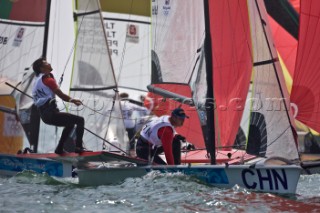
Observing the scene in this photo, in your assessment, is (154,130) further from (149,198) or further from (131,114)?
(131,114)

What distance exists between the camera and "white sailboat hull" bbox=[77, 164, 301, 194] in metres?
8.56

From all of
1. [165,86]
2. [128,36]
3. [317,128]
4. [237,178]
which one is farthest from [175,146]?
[128,36]

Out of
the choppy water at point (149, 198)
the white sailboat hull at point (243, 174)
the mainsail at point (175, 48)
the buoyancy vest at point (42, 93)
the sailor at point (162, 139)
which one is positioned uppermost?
the mainsail at point (175, 48)

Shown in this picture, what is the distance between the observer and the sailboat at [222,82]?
8812 mm

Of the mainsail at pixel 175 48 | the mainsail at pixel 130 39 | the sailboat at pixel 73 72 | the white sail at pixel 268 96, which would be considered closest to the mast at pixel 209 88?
the white sail at pixel 268 96

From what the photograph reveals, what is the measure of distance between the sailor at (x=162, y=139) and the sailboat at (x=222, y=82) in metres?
0.27

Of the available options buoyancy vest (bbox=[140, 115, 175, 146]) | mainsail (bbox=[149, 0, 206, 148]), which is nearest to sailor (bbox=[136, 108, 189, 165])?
buoyancy vest (bbox=[140, 115, 175, 146])

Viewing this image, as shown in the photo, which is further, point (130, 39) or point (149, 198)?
point (130, 39)

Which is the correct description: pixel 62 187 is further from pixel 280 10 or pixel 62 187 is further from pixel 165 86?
pixel 280 10

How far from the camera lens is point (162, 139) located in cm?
910

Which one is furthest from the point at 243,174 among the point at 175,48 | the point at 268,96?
the point at 175,48

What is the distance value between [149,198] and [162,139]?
1.01 meters

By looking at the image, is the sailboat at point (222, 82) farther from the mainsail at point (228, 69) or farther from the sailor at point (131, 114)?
the sailor at point (131, 114)

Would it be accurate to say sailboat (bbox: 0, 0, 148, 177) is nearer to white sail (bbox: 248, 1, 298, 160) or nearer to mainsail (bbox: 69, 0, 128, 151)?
mainsail (bbox: 69, 0, 128, 151)
